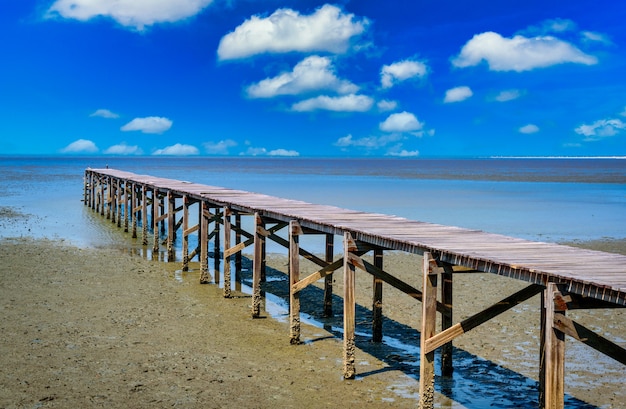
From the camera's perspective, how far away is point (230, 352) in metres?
9.47

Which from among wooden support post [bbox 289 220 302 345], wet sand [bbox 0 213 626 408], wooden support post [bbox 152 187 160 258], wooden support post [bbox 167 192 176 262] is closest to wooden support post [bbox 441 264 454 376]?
wet sand [bbox 0 213 626 408]

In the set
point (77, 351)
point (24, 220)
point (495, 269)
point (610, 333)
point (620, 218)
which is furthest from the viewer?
point (620, 218)

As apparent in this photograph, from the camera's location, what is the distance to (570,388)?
8.12 m

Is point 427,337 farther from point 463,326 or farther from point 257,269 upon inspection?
point 257,269

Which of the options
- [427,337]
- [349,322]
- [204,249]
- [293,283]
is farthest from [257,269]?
[427,337]

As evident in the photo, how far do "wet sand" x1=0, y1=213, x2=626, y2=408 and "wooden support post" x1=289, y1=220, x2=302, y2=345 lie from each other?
19 cm

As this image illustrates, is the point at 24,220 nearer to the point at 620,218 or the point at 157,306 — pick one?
the point at 157,306

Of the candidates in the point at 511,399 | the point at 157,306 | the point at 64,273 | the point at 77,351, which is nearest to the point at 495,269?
the point at 511,399

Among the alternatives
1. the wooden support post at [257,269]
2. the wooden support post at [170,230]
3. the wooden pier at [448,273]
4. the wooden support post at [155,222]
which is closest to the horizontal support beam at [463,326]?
the wooden pier at [448,273]

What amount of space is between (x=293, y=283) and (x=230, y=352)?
147cm

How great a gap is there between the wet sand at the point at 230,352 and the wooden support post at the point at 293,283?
0.62ft

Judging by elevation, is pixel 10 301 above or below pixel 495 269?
below

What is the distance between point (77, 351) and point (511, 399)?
556cm

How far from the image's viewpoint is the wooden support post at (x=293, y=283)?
10.0 metres
